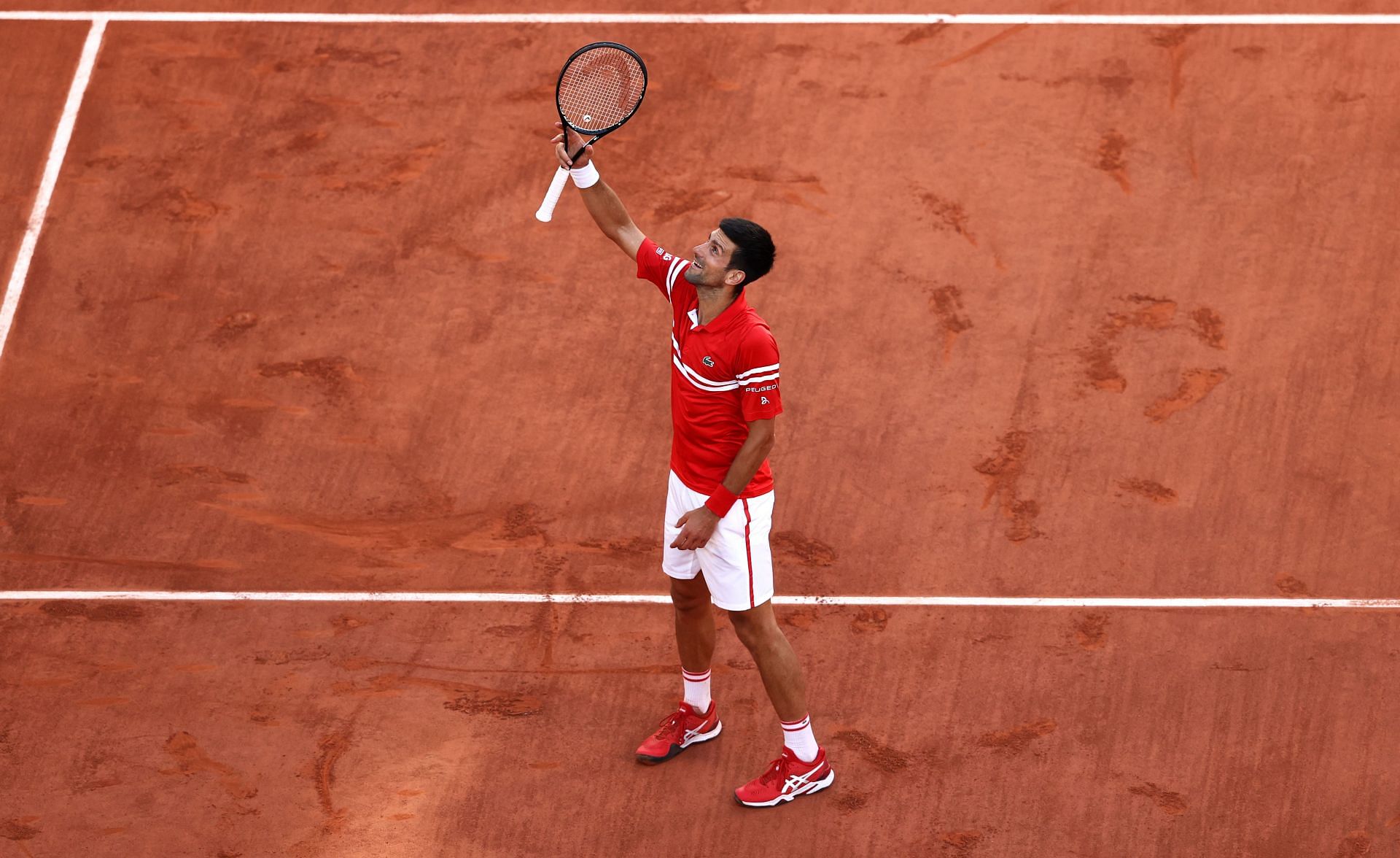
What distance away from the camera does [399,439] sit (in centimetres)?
693

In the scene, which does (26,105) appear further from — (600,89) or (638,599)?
(638,599)

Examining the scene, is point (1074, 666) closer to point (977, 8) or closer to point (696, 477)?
point (696, 477)

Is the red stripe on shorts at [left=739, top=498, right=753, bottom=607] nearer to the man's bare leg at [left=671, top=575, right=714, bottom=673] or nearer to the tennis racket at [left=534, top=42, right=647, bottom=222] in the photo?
the man's bare leg at [left=671, top=575, right=714, bottom=673]

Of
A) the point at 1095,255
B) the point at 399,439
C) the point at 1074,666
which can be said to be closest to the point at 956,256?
the point at 1095,255

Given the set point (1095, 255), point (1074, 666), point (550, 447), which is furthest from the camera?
point (1095, 255)

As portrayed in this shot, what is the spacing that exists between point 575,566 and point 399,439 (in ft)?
3.73

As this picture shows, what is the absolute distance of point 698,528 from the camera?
16.3 feet

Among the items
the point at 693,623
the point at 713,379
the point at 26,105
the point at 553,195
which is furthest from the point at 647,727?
the point at 26,105

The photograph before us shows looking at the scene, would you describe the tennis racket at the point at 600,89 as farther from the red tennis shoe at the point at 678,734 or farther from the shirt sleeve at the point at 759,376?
the red tennis shoe at the point at 678,734

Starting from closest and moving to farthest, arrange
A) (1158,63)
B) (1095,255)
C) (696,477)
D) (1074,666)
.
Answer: (696,477) → (1074,666) → (1095,255) → (1158,63)

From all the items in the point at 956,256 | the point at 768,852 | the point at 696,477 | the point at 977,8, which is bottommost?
the point at 768,852

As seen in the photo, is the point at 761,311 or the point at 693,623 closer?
the point at 693,623

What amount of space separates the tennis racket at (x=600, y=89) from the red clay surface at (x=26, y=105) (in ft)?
12.5

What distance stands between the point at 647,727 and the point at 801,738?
0.72m
